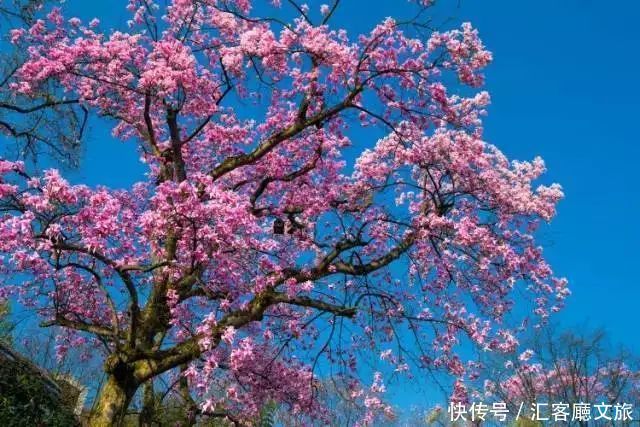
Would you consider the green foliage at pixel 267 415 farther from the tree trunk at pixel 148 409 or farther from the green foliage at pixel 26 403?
the green foliage at pixel 26 403

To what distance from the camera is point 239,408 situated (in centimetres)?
1461

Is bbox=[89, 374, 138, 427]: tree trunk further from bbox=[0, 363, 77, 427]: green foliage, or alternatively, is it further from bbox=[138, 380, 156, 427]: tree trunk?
bbox=[138, 380, 156, 427]: tree trunk

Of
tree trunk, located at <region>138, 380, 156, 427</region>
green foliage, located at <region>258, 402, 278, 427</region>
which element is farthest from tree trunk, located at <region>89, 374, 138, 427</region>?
A: green foliage, located at <region>258, 402, 278, 427</region>

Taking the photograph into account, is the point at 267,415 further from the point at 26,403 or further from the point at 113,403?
the point at 26,403

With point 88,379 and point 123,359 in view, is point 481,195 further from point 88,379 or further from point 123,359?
point 88,379

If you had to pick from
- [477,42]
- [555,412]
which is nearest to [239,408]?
[477,42]

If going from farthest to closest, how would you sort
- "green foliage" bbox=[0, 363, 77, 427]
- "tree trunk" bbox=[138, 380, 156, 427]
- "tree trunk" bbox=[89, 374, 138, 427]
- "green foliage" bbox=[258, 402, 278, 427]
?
"green foliage" bbox=[258, 402, 278, 427], "tree trunk" bbox=[138, 380, 156, 427], "tree trunk" bbox=[89, 374, 138, 427], "green foliage" bbox=[0, 363, 77, 427]

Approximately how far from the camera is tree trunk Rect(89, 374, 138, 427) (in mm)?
10320

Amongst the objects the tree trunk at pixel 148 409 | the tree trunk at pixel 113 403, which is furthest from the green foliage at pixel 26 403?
the tree trunk at pixel 148 409

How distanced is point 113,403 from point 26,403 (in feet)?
4.38

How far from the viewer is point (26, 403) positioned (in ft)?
33.0

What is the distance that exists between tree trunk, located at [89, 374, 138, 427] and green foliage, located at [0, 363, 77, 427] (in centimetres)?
53

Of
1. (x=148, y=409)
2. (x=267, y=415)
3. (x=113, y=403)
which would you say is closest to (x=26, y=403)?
(x=113, y=403)

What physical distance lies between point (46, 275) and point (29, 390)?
191 centimetres
